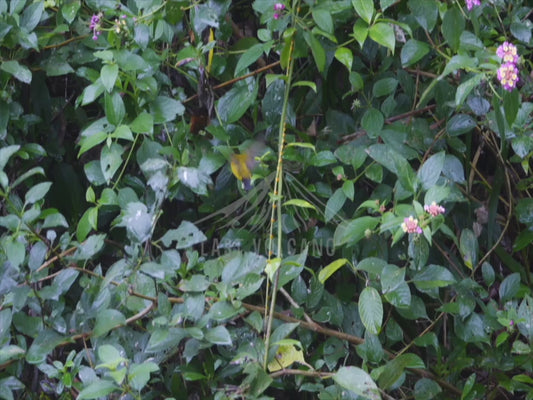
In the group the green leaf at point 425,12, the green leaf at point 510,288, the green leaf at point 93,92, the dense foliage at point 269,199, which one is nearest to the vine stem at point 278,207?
the dense foliage at point 269,199

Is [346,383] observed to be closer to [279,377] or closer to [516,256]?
[279,377]

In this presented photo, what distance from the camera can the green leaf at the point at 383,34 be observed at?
1.37 metres

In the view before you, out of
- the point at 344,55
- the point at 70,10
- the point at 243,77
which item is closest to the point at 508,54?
the point at 344,55

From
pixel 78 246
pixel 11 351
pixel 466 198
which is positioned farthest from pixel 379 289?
pixel 11 351

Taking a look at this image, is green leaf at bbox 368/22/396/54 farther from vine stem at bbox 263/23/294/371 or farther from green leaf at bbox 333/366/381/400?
green leaf at bbox 333/366/381/400

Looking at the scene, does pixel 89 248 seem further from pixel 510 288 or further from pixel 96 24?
pixel 510 288

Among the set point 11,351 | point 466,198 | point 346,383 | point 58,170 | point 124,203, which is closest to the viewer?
point 346,383

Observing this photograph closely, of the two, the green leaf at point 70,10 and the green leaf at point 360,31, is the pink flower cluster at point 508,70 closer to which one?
the green leaf at point 360,31

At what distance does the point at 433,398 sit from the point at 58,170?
0.89 m

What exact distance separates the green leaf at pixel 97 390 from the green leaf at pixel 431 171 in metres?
0.60

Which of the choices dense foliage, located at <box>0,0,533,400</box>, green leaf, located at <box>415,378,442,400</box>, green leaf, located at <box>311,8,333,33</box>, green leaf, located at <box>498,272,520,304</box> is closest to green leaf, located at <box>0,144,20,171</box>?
dense foliage, located at <box>0,0,533,400</box>

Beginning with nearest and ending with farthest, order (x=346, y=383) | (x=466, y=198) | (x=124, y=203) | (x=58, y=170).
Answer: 1. (x=346, y=383)
2. (x=124, y=203)
3. (x=466, y=198)
4. (x=58, y=170)

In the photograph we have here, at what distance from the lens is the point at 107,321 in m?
1.31

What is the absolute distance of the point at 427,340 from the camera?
1.45 metres
